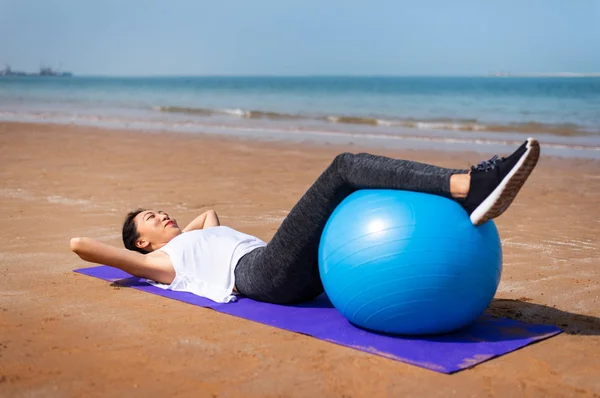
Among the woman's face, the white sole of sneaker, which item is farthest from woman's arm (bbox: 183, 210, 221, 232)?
the white sole of sneaker

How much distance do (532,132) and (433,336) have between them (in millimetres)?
17876

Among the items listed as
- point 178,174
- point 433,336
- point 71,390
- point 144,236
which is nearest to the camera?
point 71,390

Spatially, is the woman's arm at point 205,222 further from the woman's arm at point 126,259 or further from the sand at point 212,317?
the sand at point 212,317

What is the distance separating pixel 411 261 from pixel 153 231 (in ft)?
7.56

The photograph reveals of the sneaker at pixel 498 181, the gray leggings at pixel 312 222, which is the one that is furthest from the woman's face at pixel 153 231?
the sneaker at pixel 498 181

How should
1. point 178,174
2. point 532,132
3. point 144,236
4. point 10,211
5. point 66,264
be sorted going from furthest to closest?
point 532,132 < point 178,174 < point 10,211 < point 66,264 < point 144,236


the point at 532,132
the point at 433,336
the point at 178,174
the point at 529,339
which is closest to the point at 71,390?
the point at 433,336

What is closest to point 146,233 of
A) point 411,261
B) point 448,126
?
point 411,261

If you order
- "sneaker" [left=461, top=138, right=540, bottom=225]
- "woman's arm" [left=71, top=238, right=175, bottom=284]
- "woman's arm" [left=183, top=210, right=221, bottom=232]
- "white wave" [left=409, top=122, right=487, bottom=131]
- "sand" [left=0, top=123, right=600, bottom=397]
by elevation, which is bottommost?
→ "sand" [left=0, top=123, right=600, bottom=397]

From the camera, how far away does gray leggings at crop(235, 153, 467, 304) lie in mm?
4277

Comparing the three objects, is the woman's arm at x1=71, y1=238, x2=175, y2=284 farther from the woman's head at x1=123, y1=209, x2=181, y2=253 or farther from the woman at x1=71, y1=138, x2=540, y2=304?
Answer: the woman's head at x1=123, y1=209, x2=181, y2=253

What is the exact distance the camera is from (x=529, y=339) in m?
4.54

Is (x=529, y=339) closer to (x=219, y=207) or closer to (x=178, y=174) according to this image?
(x=219, y=207)

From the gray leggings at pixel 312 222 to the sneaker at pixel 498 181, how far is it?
6.2 inches
